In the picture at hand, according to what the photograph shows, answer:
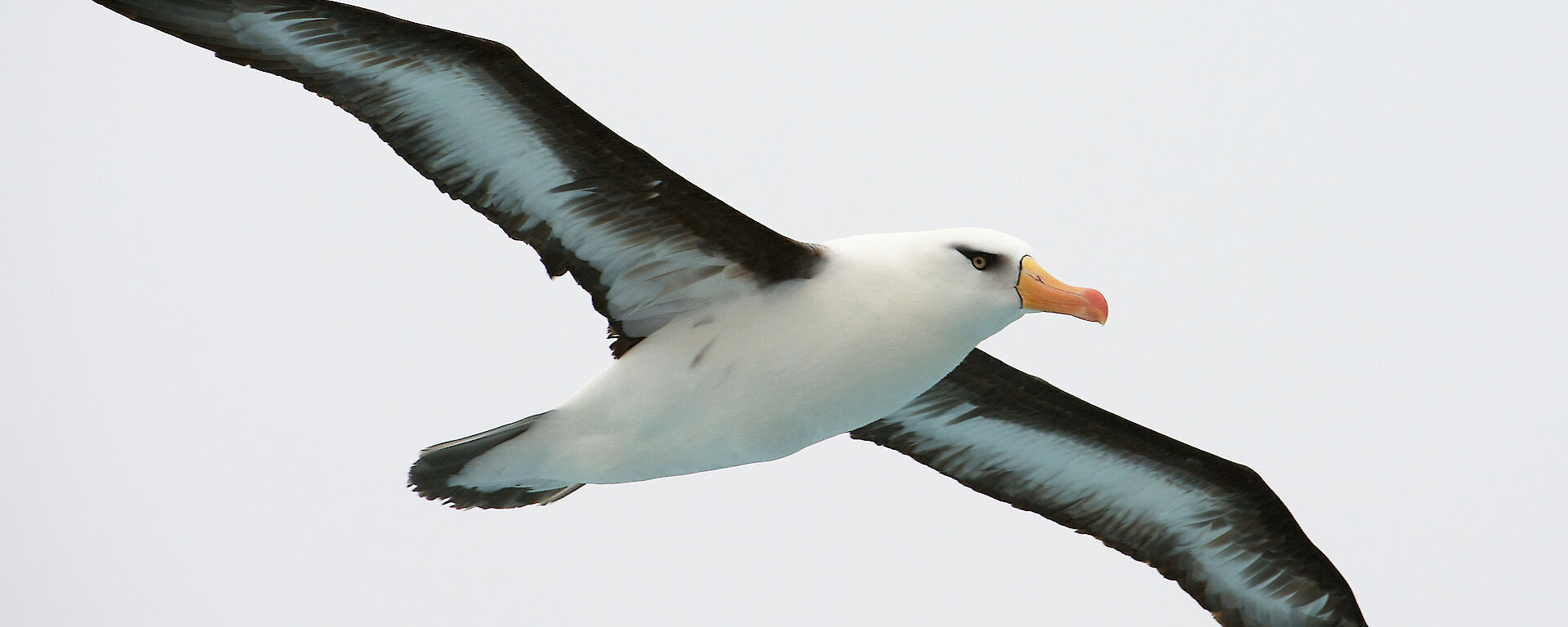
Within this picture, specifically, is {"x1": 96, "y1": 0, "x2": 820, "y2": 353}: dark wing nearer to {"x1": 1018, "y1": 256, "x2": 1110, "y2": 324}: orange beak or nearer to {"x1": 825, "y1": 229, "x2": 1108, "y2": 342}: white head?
{"x1": 825, "y1": 229, "x2": 1108, "y2": 342}: white head

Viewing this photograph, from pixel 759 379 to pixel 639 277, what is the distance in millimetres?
752

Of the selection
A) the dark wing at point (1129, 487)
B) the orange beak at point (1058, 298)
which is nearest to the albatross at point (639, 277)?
the orange beak at point (1058, 298)

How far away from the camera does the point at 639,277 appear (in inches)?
267

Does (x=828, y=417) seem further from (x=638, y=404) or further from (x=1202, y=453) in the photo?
(x=1202, y=453)

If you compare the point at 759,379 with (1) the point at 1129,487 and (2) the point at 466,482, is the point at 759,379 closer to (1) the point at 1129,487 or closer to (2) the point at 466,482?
(2) the point at 466,482

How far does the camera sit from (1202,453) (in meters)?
7.95

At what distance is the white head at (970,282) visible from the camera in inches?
246

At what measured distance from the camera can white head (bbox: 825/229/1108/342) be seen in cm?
626

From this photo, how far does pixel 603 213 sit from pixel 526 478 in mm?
1335

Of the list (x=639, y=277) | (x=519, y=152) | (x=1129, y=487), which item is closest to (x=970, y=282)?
(x=639, y=277)

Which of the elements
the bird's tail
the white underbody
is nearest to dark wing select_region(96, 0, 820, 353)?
the white underbody

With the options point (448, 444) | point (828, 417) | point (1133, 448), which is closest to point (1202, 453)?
point (1133, 448)

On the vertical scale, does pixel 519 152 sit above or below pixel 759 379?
above

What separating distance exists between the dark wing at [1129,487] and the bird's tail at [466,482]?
1.87m
